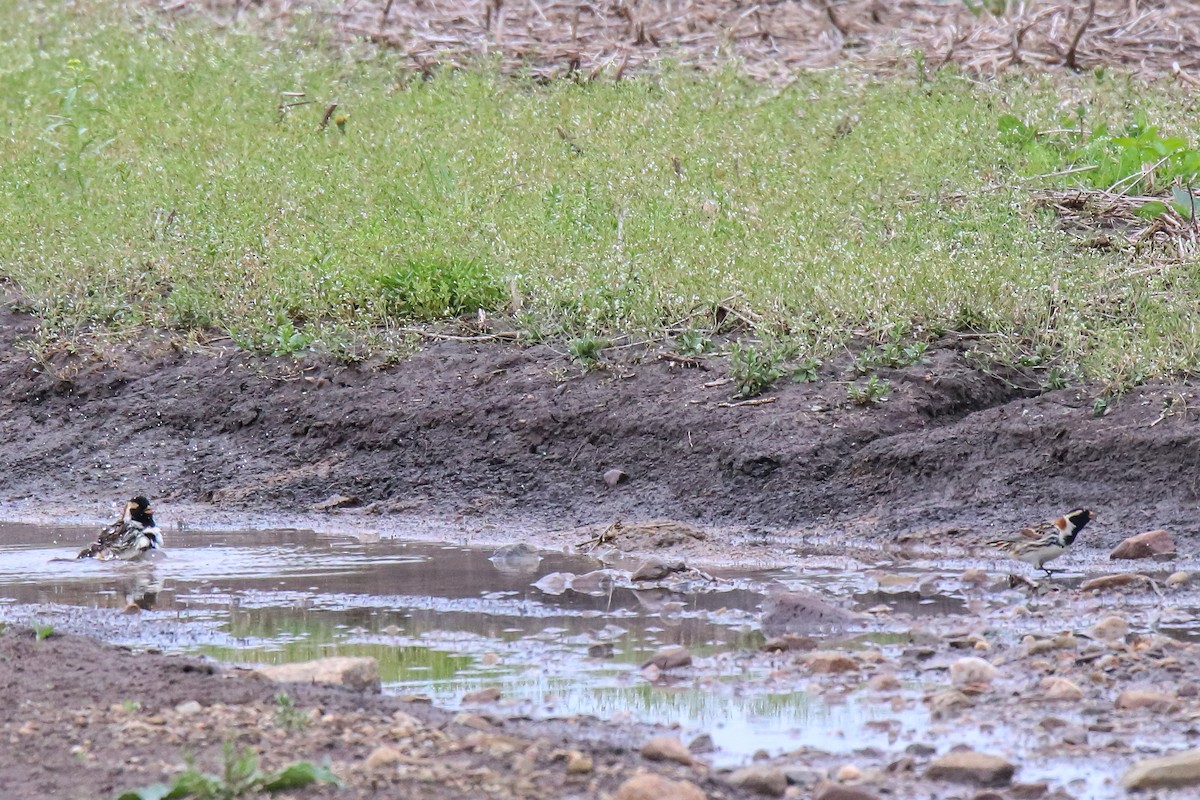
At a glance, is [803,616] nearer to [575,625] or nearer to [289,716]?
[575,625]

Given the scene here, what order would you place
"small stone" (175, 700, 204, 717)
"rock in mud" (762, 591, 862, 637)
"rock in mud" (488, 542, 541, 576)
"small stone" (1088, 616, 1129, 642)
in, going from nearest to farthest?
1. "small stone" (175, 700, 204, 717)
2. "small stone" (1088, 616, 1129, 642)
3. "rock in mud" (762, 591, 862, 637)
4. "rock in mud" (488, 542, 541, 576)

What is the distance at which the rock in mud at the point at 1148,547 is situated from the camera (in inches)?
258

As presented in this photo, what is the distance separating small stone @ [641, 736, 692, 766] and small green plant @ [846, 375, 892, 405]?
411cm

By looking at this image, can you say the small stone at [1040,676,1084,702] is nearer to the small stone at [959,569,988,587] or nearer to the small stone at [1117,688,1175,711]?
the small stone at [1117,688,1175,711]

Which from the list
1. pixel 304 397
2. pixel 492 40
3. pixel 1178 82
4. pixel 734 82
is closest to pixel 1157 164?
pixel 1178 82

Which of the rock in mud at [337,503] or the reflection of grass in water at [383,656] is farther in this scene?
the rock in mud at [337,503]

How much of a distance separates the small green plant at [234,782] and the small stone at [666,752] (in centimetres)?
75

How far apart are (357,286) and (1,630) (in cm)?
456

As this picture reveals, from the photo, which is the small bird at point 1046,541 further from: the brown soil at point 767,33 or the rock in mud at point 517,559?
the brown soil at point 767,33

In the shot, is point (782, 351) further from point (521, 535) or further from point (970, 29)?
point (970, 29)

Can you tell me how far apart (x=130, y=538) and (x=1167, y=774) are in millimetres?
4788

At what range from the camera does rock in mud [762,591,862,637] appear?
5.61m

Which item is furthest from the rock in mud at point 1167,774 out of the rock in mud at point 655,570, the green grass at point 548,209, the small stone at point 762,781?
the green grass at point 548,209

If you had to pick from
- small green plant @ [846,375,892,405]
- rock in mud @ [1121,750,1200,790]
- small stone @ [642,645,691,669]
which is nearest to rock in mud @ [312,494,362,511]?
small green plant @ [846,375,892,405]
